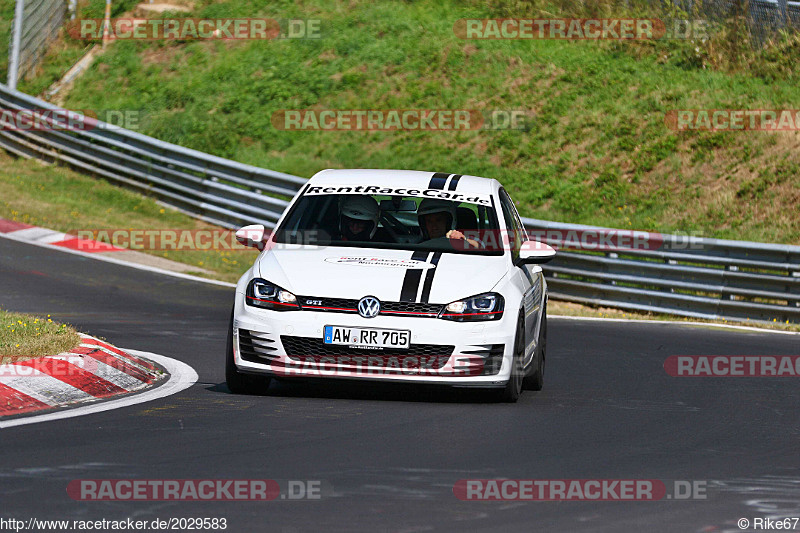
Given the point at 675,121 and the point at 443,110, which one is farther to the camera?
the point at 443,110

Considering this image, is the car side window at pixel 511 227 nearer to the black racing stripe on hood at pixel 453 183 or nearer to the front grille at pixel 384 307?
the black racing stripe on hood at pixel 453 183

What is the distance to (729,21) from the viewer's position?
25859 mm

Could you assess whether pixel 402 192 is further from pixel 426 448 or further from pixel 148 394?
pixel 426 448

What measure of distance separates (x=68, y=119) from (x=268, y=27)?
7.93 meters

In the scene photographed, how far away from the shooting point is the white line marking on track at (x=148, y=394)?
7469 mm

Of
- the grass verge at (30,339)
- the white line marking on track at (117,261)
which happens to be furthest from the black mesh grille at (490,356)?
the white line marking on track at (117,261)

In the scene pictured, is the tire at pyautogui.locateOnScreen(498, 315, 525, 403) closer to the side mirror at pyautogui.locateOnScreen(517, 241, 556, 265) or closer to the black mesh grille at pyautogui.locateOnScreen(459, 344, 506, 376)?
the black mesh grille at pyautogui.locateOnScreen(459, 344, 506, 376)

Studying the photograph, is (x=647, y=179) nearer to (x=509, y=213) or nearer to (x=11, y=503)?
(x=509, y=213)

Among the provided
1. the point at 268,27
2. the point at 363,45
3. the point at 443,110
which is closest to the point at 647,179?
the point at 443,110

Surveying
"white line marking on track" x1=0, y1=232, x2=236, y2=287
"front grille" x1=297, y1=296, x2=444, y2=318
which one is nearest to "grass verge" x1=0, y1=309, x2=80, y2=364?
Result: "front grille" x1=297, y1=296, x2=444, y2=318

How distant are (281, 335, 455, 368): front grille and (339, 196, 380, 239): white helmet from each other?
1.27 metres

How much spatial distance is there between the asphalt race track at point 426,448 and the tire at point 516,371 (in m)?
0.16

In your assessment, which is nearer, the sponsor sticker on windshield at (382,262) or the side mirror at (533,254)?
the sponsor sticker on windshield at (382,262)

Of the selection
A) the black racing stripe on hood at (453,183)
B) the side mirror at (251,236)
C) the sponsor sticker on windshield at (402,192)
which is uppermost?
the black racing stripe on hood at (453,183)
